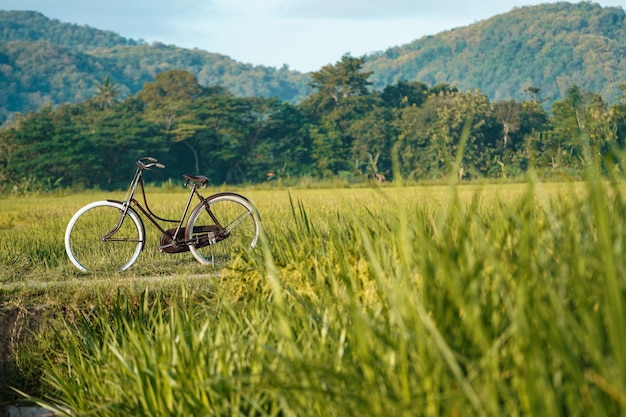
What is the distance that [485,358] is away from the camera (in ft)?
6.89

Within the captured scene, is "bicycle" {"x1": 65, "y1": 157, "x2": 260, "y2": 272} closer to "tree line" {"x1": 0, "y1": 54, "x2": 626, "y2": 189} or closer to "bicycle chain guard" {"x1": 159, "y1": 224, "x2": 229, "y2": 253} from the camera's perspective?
"bicycle chain guard" {"x1": 159, "y1": 224, "x2": 229, "y2": 253}

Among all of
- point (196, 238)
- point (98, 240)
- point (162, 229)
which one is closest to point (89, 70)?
point (98, 240)

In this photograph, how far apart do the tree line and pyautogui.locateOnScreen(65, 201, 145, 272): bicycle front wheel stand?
39.2 meters

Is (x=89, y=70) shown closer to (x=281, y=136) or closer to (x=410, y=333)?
(x=281, y=136)

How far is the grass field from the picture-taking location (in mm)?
2135

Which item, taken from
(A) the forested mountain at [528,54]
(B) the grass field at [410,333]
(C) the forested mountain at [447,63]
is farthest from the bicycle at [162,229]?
(A) the forested mountain at [528,54]

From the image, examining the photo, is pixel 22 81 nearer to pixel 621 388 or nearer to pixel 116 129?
pixel 116 129

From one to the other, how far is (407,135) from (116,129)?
61.0 feet

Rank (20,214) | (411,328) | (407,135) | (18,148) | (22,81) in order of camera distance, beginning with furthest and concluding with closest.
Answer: (22,81)
(407,135)
(18,148)
(20,214)
(411,328)

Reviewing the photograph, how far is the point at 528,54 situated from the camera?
16738 centimetres

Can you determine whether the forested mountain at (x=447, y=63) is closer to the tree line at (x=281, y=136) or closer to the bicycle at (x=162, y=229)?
the tree line at (x=281, y=136)

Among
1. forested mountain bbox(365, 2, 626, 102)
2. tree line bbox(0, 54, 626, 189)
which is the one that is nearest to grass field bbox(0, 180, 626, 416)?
tree line bbox(0, 54, 626, 189)

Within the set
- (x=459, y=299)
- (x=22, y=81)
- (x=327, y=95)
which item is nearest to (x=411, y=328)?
(x=459, y=299)

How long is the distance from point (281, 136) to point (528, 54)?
11999 centimetres
